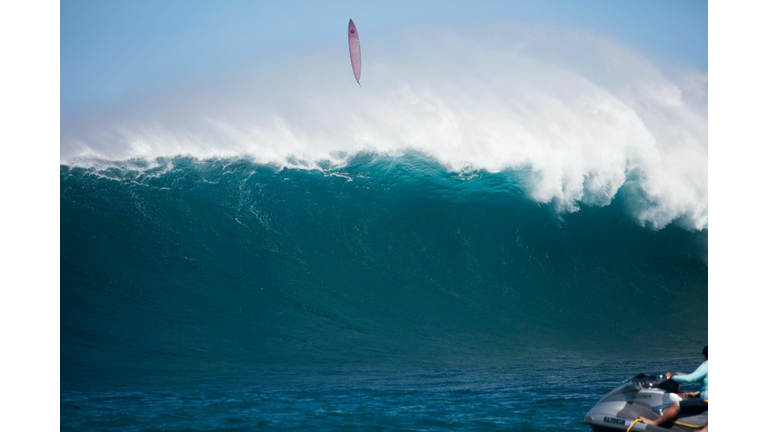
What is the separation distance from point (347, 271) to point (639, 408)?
3.91 meters

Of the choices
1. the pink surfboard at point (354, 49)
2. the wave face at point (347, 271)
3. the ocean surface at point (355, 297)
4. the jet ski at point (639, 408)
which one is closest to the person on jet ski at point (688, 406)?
the jet ski at point (639, 408)

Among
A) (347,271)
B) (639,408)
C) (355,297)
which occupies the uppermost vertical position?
(347,271)

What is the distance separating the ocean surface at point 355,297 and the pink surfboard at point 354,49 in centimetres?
128

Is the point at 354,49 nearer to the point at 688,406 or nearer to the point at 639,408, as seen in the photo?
the point at 639,408

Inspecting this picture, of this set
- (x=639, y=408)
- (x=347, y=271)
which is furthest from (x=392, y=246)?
(x=639, y=408)

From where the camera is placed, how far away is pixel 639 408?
11.2ft

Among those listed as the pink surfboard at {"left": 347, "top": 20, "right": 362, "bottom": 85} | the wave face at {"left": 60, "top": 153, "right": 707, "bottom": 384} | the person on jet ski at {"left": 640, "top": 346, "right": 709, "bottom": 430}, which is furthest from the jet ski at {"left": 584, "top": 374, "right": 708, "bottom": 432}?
the pink surfboard at {"left": 347, "top": 20, "right": 362, "bottom": 85}

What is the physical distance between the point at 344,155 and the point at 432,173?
1.05 meters
